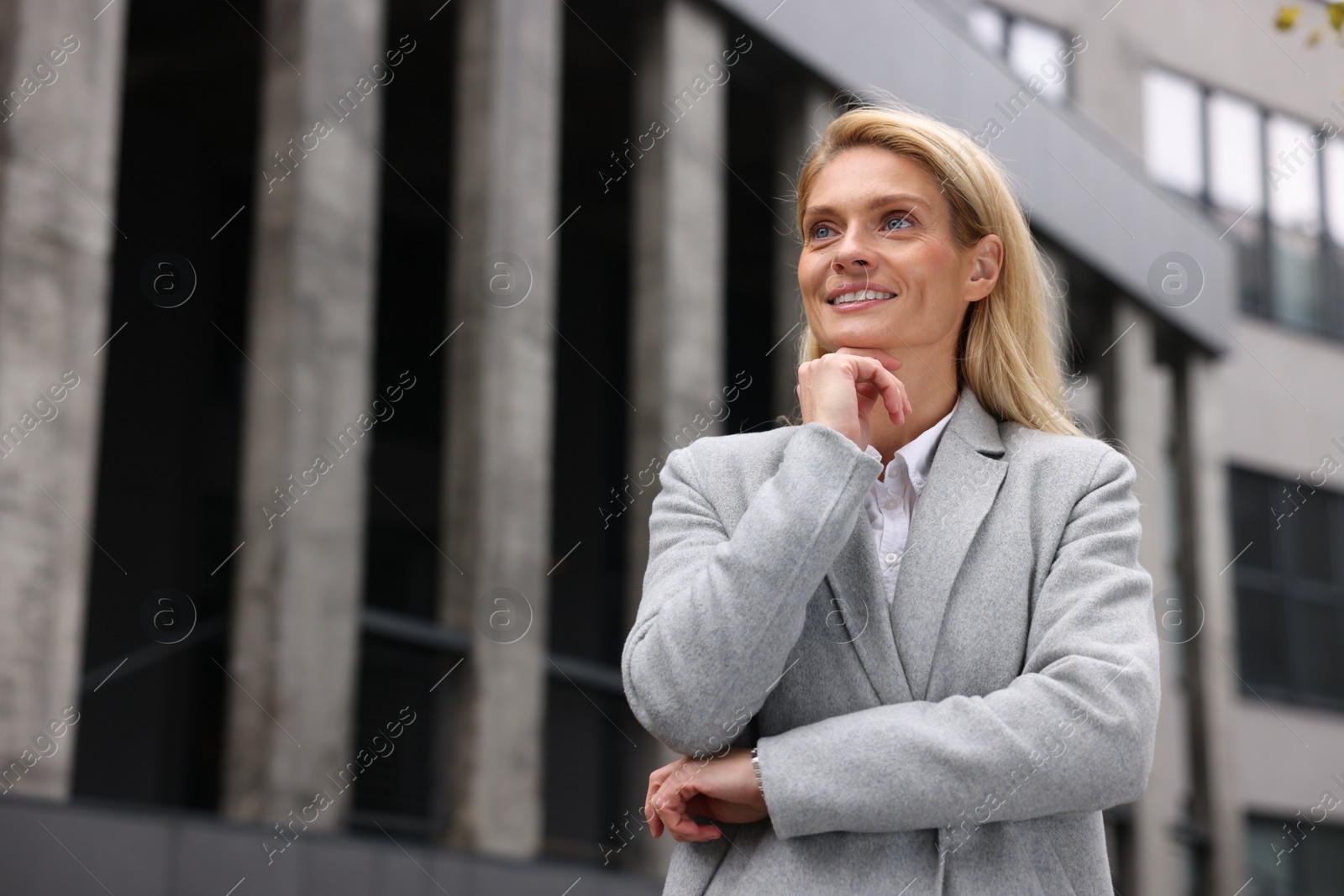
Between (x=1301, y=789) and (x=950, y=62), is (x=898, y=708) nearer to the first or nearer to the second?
(x=950, y=62)

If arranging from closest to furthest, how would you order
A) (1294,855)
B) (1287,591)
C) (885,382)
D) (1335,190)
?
(885,382), (1294,855), (1287,591), (1335,190)

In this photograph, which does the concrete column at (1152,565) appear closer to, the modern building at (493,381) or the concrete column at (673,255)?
the modern building at (493,381)

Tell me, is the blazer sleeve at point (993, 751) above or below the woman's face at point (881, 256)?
below

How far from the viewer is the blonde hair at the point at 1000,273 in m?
2.53

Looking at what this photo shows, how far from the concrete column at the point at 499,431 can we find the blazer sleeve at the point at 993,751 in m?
10.0

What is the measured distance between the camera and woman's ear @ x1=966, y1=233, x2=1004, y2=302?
8.51ft

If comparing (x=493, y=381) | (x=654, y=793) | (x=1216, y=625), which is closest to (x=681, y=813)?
(x=654, y=793)

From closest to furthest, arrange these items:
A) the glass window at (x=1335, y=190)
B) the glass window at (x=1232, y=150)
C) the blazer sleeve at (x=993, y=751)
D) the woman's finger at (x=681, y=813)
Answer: the blazer sleeve at (x=993, y=751), the woman's finger at (x=681, y=813), the glass window at (x=1232, y=150), the glass window at (x=1335, y=190)

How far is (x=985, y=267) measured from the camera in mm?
2627

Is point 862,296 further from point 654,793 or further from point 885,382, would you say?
point 654,793

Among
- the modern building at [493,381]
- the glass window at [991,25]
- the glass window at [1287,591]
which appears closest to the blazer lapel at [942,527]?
the modern building at [493,381]

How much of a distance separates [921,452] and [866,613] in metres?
0.37

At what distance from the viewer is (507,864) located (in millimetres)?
11789

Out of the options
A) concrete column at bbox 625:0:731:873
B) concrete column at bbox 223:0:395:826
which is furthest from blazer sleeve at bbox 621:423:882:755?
concrete column at bbox 625:0:731:873
